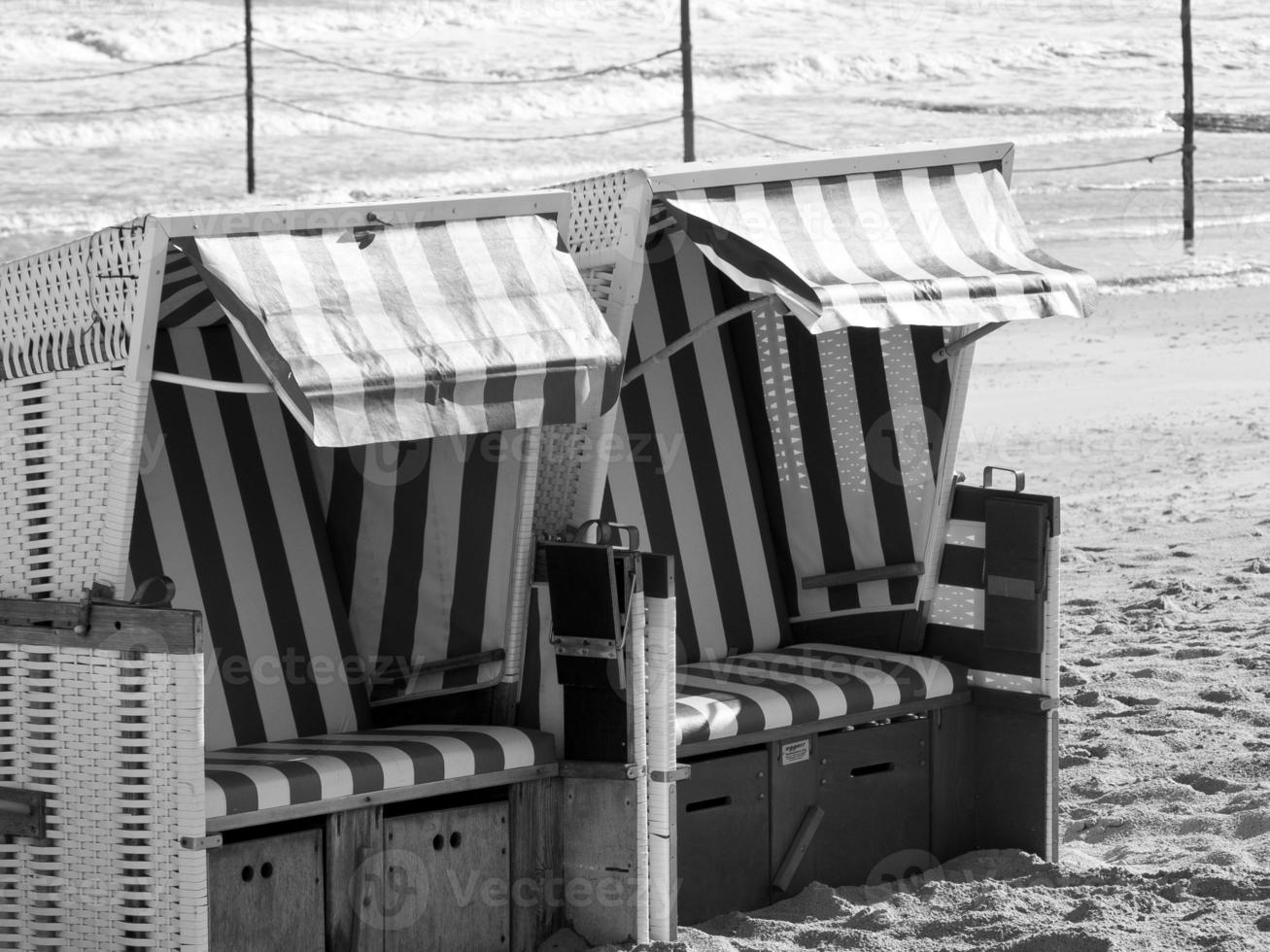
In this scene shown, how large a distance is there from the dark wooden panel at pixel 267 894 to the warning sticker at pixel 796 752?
1.27 m

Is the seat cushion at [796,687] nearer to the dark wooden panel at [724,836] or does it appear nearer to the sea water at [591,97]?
the dark wooden panel at [724,836]

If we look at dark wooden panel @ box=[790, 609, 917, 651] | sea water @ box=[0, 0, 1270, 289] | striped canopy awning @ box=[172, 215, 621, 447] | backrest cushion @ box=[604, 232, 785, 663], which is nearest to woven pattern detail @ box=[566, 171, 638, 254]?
striped canopy awning @ box=[172, 215, 621, 447]

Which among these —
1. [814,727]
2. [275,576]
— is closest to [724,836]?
[814,727]

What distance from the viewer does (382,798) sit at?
397cm

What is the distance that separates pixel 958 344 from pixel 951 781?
1216 mm

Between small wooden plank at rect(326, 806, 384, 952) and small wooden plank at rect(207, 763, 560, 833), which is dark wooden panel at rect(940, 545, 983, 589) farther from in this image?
small wooden plank at rect(326, 806, 384, 952)

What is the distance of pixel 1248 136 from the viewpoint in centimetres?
4128

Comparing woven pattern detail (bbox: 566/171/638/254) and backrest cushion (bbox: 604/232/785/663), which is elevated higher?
woven pattern detail (bbox: 566/171/638/254)

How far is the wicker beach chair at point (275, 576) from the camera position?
352 cm

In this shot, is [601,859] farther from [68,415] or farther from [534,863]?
[68,415]

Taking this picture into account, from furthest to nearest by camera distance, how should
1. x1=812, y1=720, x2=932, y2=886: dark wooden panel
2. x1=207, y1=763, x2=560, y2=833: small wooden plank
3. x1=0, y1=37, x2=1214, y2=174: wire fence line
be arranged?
x1=0, y1=37, x2=1214, y2=174: wire fence line < x1=812, y1=720, x2=932, y2=886: dark wooden panel < x1=207, y1=763, x2=560, y2=833: small wooden plank

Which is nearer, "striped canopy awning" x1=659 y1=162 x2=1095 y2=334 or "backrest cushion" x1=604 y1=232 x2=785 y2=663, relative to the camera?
"striped canopy awning" x1=659 y1=162 x2=1095 y2=334

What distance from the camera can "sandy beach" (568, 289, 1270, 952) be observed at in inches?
167

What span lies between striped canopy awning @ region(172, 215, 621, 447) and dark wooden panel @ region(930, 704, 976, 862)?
1689mm
